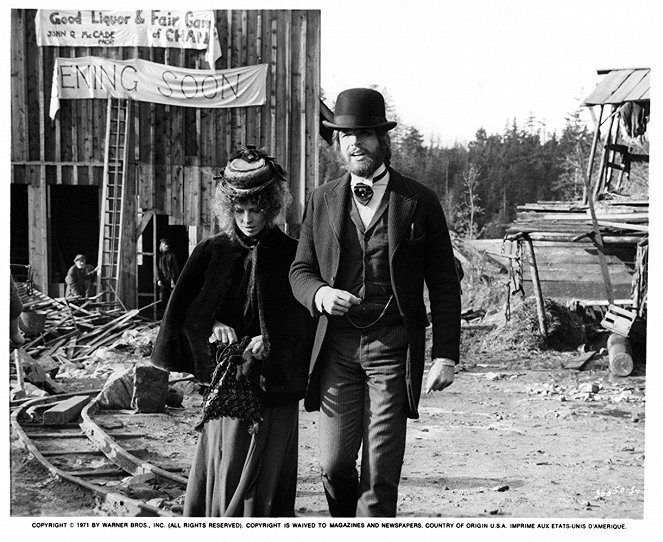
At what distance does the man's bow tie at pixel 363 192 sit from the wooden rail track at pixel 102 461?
215cm

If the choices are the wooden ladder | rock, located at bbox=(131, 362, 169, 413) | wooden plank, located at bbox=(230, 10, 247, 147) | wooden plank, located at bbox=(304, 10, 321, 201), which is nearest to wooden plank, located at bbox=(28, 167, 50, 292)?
the wooden ladder

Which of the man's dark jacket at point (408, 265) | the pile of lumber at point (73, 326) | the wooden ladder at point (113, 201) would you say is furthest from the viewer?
the pile of lumber at point (73, 326)

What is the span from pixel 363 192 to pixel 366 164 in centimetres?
14

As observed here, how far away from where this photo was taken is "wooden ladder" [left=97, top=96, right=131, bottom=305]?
8.41 metres

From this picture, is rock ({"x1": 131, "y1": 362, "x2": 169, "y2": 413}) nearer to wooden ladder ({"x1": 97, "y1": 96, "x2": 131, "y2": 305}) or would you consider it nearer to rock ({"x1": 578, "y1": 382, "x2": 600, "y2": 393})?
wooden ladder ({"x1": 97, "y1": 96, "x2": 131, "y2": 305})

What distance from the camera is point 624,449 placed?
698 cm

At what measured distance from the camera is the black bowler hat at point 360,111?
12.7 feet

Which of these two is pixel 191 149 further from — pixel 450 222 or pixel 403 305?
pixel 450 222

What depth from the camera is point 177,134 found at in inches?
334

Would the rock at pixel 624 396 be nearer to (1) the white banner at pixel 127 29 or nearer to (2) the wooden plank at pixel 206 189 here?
(2) the wooden plank at pixel 206 189

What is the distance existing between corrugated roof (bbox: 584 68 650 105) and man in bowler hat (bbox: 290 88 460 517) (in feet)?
13.7

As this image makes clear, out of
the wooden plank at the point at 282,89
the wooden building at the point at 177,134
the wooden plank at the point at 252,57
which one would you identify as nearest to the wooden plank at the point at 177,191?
the wooden building at the point at 177,134

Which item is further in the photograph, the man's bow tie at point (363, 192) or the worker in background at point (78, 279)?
the worker in background at point (78, 279)
